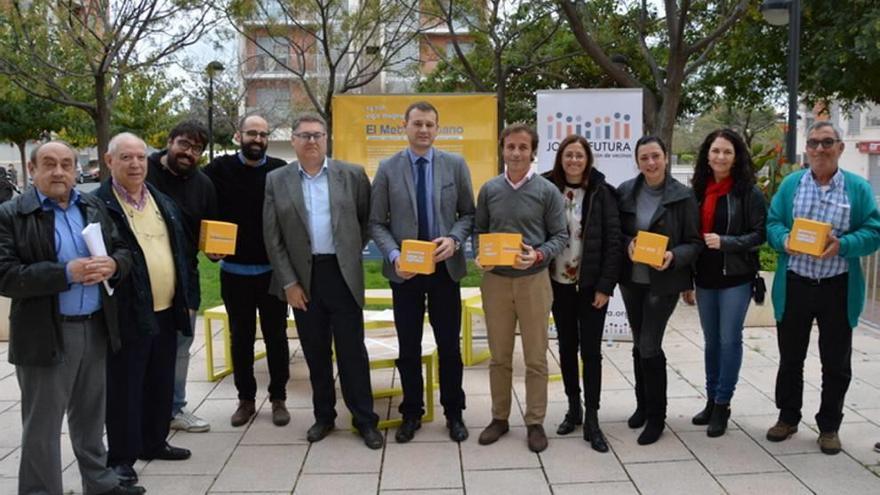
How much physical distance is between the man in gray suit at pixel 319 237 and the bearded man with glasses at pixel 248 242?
0.92 ft

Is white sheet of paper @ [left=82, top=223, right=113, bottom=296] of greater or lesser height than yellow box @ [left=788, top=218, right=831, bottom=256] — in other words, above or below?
above

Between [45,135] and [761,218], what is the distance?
29931mm

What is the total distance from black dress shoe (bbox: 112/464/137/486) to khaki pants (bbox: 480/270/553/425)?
82.5 inches

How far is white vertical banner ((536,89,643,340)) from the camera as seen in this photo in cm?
672

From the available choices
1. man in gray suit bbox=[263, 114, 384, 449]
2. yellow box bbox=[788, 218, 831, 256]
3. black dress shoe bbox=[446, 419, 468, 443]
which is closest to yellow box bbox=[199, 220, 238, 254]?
man in gray suit bbox=[263, 114, 384, 449]

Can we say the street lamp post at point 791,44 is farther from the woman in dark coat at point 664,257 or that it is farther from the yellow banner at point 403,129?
the woman in dark coat at point 664,257

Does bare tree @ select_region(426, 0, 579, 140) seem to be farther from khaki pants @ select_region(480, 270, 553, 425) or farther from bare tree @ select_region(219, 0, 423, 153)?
khaki pants @ select_region(480, 270, 553, 425)

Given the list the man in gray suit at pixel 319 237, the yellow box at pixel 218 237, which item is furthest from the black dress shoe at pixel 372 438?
the yellow box at pixel 218 237

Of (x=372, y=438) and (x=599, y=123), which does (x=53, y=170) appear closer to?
(x=372, y=438)

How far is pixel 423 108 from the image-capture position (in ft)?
14.6

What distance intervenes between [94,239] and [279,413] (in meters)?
2.07

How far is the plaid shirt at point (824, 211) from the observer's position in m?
4.27

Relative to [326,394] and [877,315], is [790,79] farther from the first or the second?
[326,394]

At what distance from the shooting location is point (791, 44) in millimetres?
9477
